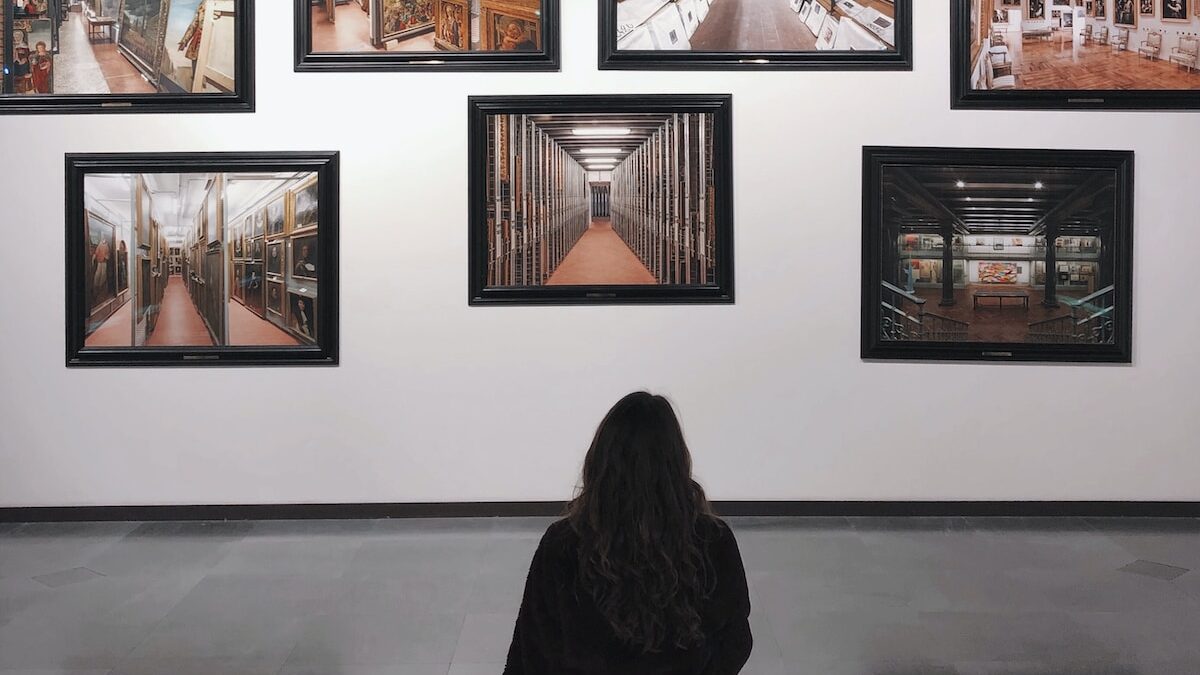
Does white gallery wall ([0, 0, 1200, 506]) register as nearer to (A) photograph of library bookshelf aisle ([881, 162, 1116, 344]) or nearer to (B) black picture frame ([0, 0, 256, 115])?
(B) black picture frame ([0, 0, 256, 115])

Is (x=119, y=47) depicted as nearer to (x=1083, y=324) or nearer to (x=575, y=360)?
(x=575, y=360)

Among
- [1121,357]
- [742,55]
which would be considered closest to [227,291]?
[742,55]

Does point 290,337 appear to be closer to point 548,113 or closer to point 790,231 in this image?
point 548,113

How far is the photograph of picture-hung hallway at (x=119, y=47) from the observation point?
6.07 metres

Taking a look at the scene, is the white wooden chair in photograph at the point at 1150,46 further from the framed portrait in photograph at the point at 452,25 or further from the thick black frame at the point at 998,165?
the framed portrait in photograph at the point at 452,25

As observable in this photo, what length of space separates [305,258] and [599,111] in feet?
8.04

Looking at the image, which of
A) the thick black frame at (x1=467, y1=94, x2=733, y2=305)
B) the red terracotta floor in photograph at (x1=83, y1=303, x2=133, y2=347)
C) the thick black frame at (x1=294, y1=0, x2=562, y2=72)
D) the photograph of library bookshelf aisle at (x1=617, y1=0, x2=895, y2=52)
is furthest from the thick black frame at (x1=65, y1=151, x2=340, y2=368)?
the photograph of library bookshelf aisle at (x1=617, y1=0, x2=895, y2=52)

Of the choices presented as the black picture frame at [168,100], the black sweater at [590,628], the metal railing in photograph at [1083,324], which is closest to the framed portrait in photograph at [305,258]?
the black picture frame at [168,100]

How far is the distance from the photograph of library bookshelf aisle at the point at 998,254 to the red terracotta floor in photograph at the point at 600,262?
1891mm

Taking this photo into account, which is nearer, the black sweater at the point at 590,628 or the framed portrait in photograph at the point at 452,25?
the black sweater at the point at 590,628

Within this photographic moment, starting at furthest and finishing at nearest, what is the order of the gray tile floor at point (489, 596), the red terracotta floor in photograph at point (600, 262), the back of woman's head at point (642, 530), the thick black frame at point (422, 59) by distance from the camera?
1. the red terracotta floor in photograph at point (600, 262)
2. the thick black frame at point (422, 59)
3. the gray tile floor at point (489, 596)
4. the back of woman's head at point (642, 530)

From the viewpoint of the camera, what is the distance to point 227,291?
618cm

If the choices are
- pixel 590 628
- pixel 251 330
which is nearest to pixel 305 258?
pixel 251 330

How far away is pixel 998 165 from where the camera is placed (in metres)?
6.16
